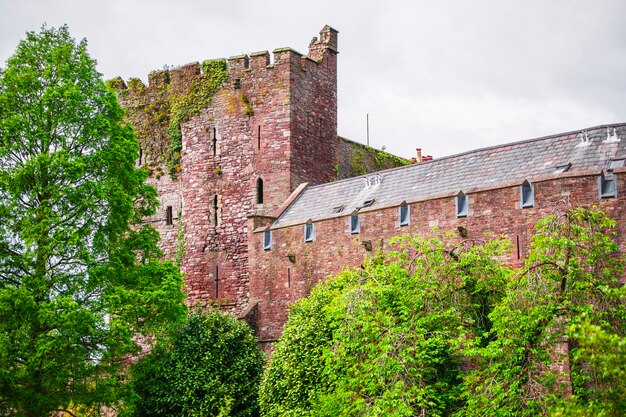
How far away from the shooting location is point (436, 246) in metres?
26.2

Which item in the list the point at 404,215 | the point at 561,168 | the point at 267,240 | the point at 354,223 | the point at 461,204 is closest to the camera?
the point at 561,168

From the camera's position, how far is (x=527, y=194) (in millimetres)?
26422

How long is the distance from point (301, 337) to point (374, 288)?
392 centimetres

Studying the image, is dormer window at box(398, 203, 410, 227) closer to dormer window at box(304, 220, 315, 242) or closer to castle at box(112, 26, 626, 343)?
castle at box(112, 26, 626, 343)

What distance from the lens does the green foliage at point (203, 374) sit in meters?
30.6

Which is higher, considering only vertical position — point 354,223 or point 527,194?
point 527,194

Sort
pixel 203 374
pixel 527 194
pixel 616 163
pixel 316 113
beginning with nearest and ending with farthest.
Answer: pixel 616 163 < pixel 527 194 < pixel 203 374 < pixel 316 113

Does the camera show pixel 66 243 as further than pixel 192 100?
No

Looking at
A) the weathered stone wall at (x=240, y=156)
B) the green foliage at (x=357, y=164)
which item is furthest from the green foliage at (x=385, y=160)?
the weathered stone wall at (x=240, y=156)

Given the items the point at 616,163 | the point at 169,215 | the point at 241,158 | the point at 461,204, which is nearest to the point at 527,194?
the point at 461,204

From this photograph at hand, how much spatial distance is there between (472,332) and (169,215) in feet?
57.7

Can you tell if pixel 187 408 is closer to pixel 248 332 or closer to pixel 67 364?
pixel 248 332

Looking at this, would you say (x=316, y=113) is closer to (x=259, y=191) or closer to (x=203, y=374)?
(x=259, y=191)

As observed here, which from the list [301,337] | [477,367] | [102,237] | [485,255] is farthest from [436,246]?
[102,237]
